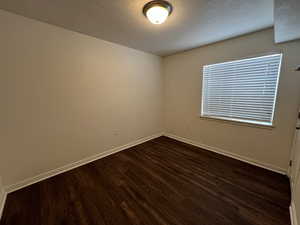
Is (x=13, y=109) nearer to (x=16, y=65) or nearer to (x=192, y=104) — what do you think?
(x=16, y=65)

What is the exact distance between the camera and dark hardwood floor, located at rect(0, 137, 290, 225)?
1308 millimetres

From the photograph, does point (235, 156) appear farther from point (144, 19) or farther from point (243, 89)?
point (144, 19)

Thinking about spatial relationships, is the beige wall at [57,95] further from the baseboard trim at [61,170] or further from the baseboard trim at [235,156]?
the baseboard trim at [235,156]

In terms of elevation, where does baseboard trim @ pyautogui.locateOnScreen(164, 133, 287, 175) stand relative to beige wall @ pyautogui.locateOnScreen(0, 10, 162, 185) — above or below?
below

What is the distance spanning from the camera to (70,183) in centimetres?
182

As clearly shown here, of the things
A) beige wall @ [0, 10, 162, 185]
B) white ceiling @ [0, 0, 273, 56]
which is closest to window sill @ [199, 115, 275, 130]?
white ceiling @ [0, 0, 273, 56]

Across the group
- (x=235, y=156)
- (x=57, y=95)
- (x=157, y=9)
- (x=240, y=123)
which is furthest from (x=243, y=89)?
(x=57, y=95)

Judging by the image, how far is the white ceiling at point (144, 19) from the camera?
1354 millimetres

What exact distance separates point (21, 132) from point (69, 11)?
5.69ft

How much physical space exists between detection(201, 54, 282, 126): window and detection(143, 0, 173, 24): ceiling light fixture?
1684mm

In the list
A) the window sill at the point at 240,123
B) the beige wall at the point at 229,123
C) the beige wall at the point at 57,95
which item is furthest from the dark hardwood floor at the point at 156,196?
the window sill at the point at 240,123

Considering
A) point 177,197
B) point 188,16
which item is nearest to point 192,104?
point 188,16

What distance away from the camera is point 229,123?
8.02 feet

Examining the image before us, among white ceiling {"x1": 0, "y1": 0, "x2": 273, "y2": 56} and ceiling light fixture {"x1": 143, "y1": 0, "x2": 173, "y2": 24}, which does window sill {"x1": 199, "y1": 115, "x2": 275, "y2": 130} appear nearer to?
white ceiling {"x1": 0, "y1": 0, "x2": 273, "y2": 56}
